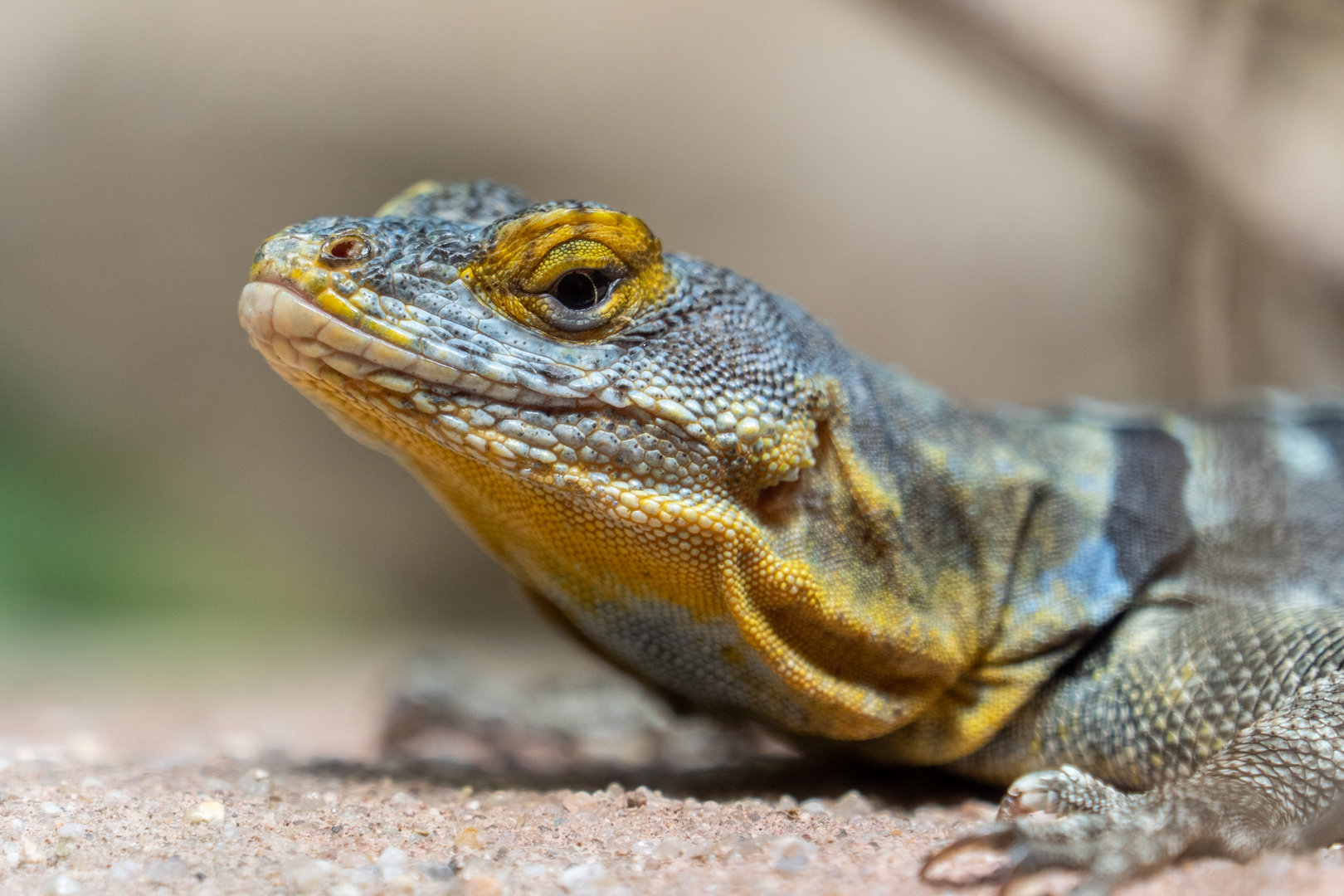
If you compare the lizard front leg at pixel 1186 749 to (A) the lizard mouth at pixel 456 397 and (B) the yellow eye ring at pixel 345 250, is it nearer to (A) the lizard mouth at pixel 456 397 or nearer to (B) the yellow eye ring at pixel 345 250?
(A) the lizard mouth at pixel 456 397

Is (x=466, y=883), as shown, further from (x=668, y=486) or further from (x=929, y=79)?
(x=929, y=79)

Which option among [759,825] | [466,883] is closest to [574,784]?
[759,825]

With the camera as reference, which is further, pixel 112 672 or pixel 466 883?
pixel 112 672

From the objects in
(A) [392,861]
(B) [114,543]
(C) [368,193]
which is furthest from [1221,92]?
(B) [114,543]

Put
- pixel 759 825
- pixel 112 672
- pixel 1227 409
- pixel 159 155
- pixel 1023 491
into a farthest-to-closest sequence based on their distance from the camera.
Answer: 1. pixel 159 155
2. pixel 112 672
3. pixel 1227 409
4. pixel 1023 491
5. pixel 759 825

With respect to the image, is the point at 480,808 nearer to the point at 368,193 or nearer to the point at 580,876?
the point at 580,876

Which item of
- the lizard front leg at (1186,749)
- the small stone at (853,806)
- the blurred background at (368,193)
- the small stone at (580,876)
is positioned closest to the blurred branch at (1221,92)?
the blurred background at (368,193)

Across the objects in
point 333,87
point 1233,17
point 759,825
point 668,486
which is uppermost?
point 1233,17

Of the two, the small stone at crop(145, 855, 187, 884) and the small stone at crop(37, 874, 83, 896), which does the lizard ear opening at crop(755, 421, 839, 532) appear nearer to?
the small stone at crop(145, 855, 187, 884)
